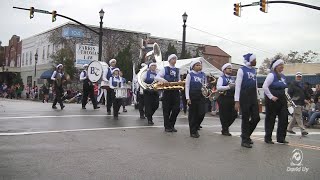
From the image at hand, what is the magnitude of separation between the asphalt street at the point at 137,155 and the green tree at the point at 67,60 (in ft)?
116

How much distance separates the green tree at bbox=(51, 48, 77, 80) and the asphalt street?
35.2m

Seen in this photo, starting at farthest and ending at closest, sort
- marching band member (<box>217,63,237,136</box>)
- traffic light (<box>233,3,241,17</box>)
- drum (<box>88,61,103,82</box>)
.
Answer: traffic light (<box>233,3,241,17</box>) → drum (<box>88,61,103,82</box>) → marching band member (<box>217,63,237,136</box>)

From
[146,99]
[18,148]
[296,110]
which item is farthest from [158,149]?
[296,110]

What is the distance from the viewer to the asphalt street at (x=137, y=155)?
5.50 m

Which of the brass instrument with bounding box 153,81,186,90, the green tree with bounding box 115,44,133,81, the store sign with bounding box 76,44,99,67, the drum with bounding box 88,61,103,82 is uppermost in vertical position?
the store sign with bounding box 76,44,99,67

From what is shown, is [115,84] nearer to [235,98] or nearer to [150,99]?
[150,99]

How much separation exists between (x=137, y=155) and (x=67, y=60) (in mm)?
39338

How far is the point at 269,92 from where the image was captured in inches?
342

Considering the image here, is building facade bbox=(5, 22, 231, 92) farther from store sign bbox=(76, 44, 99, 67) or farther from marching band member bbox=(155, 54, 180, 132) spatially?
marching band member bbox=(155, 54, 180, 132)

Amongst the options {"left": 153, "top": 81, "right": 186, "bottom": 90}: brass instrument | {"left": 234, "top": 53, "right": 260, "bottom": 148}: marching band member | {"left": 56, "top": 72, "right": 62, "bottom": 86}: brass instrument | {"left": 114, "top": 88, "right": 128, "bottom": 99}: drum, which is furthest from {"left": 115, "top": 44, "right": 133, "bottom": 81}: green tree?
A: {"left": 234, "top": 53, "right": 260, "bottom": 148}: marching band member

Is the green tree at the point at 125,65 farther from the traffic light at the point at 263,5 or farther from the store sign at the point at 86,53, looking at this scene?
the traffic light at the point at 263,5

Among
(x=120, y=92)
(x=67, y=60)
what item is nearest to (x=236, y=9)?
(x=120, y=92)

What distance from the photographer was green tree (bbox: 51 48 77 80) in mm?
44531

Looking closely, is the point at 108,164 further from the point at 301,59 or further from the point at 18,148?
the point at 301,59
